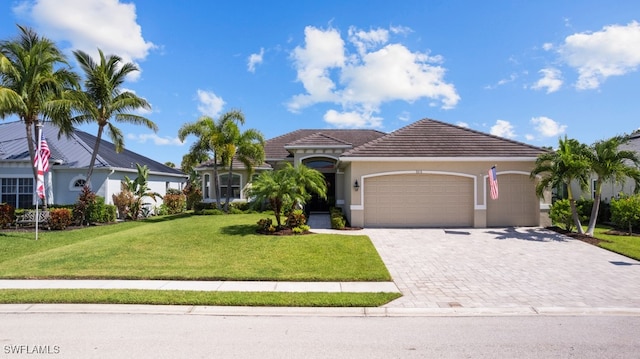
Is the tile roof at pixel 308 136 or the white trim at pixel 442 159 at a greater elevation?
the tile roof at pixel 308 136

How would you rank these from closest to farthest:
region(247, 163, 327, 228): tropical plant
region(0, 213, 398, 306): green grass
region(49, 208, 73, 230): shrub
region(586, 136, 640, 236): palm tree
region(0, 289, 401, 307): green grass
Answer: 1. region(0, 289, 401, 307): green grass
2. region(0, 213, 398, 306): green grass
3. region(586, 136, 640, 236): palm tree
4. region(247, 163, 327, 228): tropical plant
5. region(49, 208, 73, 230): shrub

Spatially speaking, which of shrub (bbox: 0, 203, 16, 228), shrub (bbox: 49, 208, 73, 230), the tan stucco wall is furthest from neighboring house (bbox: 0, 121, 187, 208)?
the tan stucco wall

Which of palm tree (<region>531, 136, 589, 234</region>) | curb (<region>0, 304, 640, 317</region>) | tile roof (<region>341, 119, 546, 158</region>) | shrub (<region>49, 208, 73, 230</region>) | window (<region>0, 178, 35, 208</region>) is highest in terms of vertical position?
tile roof (<region>341, 119, 546, 158</region>)

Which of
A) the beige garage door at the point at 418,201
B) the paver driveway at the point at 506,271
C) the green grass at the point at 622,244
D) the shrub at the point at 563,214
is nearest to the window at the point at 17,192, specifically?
the beige garage door at the point at 418,201

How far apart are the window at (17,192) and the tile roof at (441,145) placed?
1819 cm

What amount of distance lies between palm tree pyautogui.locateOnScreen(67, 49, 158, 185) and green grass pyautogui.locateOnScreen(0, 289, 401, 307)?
1307 cm

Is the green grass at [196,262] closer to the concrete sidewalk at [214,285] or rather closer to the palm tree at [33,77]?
the concrete sidewalk at [214,285]

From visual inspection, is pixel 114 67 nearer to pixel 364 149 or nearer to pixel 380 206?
pixel 364 149

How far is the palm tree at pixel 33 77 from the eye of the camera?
1489 cm

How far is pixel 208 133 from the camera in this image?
19500mm

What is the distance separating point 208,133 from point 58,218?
27.4 feet

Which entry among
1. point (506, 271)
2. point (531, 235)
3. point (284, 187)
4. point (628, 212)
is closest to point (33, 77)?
point (284, 187)

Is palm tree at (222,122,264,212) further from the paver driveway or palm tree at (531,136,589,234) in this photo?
palm tree at (531,136,589,234)

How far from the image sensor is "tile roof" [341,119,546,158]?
1496 centimetres
